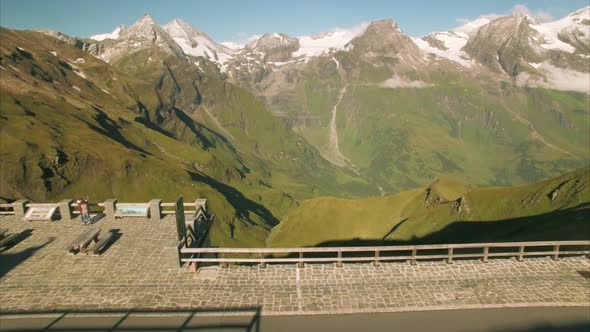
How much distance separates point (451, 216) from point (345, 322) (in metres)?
69.6

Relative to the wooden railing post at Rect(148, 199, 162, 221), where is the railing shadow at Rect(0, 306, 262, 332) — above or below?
below

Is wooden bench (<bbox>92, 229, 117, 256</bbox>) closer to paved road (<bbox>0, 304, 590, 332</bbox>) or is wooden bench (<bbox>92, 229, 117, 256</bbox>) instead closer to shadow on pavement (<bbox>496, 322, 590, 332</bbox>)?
paved road (<bbox>0, 304, 590, 332</bbox>)

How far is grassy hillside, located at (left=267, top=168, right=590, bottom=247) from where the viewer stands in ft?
192

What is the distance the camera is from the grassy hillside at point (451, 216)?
5847cm

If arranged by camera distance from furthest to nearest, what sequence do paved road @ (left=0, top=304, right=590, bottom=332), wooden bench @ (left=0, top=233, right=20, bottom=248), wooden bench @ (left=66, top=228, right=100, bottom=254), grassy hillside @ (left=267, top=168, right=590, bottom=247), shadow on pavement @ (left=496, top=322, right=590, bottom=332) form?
grassy hillside @ (left=267, top=168, right=590, bottom=247)
wooden bench @ (left=0, top=233, right=20, bottom=248)
wooden bench @ (left=66, top=228, right=100, bottom=254)
paved road @ (left=0, top=304, right=590, bottom=332)
shadow on pavement @ (left=496, top=322, right=590, bottom=332)

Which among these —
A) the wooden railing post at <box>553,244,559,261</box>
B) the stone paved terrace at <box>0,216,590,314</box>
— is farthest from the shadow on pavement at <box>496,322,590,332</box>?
the wooden railing post at <box>553,244,559,261</box>

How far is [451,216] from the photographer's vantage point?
83.6 m

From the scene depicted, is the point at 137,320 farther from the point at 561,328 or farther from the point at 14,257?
the point at 561,328

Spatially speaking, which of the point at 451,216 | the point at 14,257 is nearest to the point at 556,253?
the point at 14,257

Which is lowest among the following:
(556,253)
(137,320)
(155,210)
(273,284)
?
(137,320)

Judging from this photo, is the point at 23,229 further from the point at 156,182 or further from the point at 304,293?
the point at 156,182

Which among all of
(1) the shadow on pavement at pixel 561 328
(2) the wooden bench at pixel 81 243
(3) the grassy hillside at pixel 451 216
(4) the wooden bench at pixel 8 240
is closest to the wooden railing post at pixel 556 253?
(1) the shadow on pavement at pixel 561 328

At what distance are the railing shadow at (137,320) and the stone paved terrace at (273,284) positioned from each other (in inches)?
20.8

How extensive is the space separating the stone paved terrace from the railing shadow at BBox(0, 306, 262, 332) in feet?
1.74
